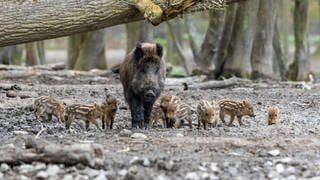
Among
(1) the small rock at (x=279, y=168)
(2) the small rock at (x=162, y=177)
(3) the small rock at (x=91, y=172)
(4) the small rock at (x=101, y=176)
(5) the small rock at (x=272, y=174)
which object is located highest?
(3) the small rock at (x=91, y=172)

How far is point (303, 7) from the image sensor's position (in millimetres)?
21000

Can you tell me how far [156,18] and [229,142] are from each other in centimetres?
193

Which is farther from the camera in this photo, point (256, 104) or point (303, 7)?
point (303, 7)

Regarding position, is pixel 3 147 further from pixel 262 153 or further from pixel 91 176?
pixel 262 153

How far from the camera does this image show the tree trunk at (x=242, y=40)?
17.6 meters

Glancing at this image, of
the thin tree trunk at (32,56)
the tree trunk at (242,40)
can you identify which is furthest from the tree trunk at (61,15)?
the thin tree trunk at (32,56)

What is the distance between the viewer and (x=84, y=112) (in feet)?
32.7

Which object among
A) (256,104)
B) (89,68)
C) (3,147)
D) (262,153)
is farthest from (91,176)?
(89,68)

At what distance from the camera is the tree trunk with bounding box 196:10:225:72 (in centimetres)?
1919

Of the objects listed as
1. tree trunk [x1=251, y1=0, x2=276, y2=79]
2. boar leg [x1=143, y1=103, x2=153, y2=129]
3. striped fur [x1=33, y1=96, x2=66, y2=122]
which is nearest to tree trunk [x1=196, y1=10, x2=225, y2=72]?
tree trunk [x1=251, y1=0, x2=276, y2=79]

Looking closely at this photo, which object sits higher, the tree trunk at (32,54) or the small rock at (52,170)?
the tree trunk at (32,54)

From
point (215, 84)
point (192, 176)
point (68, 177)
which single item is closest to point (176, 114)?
point (192, 176)

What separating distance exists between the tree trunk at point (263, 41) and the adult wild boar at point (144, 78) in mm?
8617

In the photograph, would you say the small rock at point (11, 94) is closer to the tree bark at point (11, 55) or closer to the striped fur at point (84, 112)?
the striped fur at point (84, 112)
